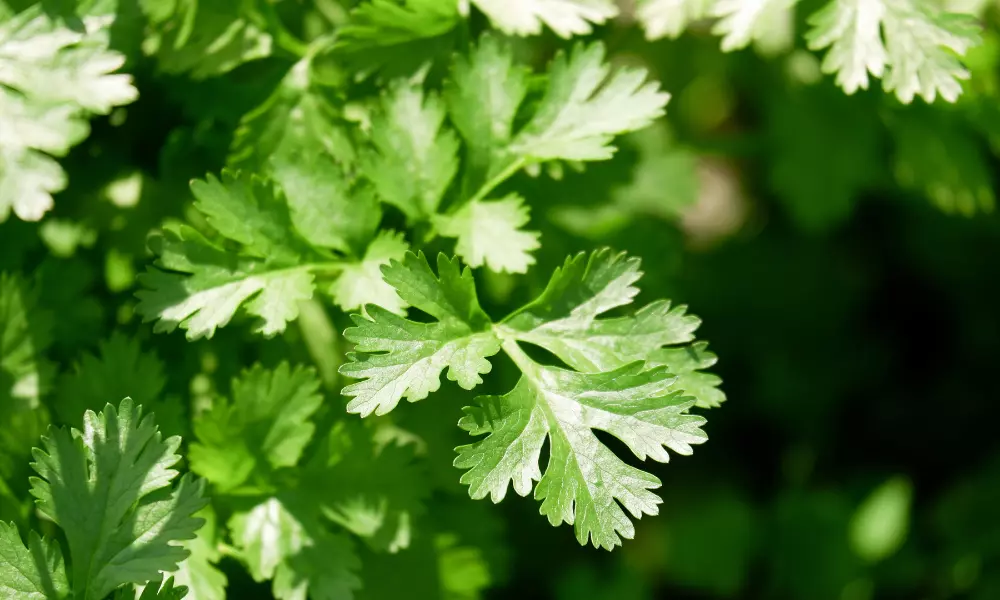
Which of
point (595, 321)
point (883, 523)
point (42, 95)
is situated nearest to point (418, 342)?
point (595, 321)

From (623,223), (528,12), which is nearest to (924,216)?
(623,223)

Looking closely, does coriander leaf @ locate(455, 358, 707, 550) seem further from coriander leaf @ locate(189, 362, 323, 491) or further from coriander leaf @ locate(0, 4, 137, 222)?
coriander leaf @ locate(0, 4, 137, 222)

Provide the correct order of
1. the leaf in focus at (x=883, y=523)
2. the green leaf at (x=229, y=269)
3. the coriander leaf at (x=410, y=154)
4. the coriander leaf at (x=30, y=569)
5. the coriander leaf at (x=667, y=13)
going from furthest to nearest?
the leaf in focus at (x=883, y=523) < the coriander leaf at (x=667, y=13) < the coriander leaf at (x=410, y=154) < the green leaf at (x=229, y=269) < the coriander leaf at (x=30, y=569)

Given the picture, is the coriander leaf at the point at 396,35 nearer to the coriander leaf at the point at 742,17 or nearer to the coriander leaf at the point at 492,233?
the coriander leaf at the point at 492,233

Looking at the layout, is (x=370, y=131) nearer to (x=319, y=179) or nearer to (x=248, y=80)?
(x=319, y=179)

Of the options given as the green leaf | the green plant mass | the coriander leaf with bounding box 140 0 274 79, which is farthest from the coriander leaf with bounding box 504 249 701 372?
the coriander leaf with bounding box 140 0 274 79

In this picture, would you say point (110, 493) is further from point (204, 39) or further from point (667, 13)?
point (667, 13)

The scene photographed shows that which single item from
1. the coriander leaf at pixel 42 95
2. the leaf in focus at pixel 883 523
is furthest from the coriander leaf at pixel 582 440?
the leaf in focus at pixel 883 523


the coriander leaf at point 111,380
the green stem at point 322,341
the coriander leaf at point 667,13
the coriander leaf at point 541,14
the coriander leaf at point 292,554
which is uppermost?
the coriander leaf at point 541,14
